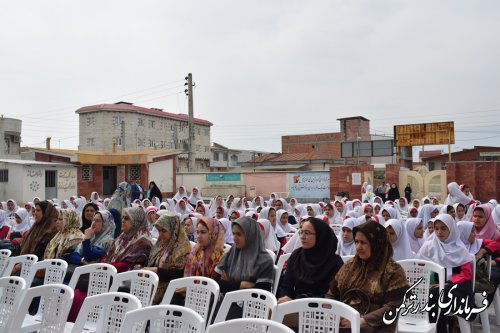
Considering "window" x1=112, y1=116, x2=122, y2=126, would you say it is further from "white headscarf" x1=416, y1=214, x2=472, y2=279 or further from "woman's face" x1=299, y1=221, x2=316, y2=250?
"woman's face" x1=299, y1=221, x2=316, y2=250

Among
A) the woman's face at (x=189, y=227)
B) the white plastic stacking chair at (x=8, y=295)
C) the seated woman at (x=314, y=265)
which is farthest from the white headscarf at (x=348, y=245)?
the white plastic stacking chair at (x=8, y=295)

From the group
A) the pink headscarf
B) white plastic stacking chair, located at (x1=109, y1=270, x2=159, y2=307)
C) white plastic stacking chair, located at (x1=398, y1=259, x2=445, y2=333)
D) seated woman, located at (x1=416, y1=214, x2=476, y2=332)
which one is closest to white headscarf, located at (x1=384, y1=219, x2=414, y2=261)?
seated woman, located at (x1=416, y1=214, x2=476, y2=332)

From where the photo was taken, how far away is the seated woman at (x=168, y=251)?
4.40 m

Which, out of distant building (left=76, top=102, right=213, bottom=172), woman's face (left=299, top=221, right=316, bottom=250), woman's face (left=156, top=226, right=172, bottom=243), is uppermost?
distant building (left=76, top=102, right=213, bottom=172)

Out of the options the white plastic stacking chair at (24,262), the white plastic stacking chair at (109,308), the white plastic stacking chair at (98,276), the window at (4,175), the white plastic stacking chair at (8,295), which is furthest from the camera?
the window at (4,175)

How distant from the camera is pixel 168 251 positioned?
4570mm

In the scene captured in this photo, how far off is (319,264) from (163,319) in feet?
4.88

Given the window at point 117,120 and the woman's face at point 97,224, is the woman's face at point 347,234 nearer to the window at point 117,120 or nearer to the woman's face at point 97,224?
the woman's face at point 97,224

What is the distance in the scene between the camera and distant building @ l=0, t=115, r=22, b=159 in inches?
1275

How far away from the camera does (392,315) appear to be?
3.07 metres

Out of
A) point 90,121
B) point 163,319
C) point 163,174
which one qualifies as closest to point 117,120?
point 90,121

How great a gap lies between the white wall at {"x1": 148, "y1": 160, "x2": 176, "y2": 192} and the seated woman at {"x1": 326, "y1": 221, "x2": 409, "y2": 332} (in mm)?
21697

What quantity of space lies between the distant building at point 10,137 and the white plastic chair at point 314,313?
3351 cm

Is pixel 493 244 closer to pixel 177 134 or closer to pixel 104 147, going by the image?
pixel 104 147
